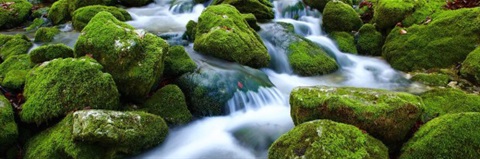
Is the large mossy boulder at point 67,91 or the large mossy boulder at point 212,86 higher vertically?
the large mossy boulder at point 67,91

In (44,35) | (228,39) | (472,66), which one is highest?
(472,66)

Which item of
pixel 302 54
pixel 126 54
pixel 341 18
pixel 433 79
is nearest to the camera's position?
pixel 126 54

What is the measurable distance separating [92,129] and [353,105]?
3.65m

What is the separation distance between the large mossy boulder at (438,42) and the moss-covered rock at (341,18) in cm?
169

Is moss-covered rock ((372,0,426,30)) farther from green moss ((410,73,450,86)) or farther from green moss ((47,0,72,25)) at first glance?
green moss ((47,0,72,25))

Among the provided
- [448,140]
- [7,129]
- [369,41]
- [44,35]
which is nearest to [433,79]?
[369,41]

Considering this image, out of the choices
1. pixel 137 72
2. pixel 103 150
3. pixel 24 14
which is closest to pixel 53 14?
pixel 24 14

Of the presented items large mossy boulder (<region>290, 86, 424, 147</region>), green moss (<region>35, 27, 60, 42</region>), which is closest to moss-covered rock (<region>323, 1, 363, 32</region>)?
large mossy boulder (<region>290, 86, 424, 147</region>)

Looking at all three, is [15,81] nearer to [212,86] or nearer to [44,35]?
[212,86]

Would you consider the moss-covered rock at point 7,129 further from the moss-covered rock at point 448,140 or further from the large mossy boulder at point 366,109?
the moss-covered rock at point 448,140

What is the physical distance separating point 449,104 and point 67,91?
6.48 meters

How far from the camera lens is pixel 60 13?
1212 cm

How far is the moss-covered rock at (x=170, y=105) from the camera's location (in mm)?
6469

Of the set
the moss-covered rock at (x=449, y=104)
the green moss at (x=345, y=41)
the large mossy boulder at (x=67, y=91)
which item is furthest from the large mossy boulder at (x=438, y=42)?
the large mossy boulder at (x=67, y=91)
